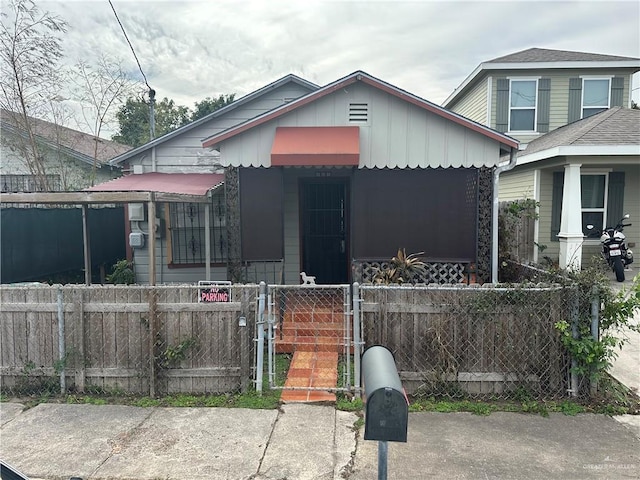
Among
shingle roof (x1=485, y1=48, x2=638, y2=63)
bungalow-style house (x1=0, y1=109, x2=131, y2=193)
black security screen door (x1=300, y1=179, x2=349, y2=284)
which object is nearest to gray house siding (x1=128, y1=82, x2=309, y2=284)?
black security screen door (x1=300, y1=179, x2=349, y2=284)

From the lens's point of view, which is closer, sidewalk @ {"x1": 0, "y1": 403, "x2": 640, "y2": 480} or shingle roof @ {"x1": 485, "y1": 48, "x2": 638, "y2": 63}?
sidewalk @ {"x1": 0, "y1": 403, "x2": 640, "y2": 480}

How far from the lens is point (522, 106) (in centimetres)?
1357

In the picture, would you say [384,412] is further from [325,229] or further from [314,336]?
[325,229]

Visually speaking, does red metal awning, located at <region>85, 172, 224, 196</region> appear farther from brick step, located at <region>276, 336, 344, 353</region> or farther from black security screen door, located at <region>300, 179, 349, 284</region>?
brick step, located at <region>276, 336, 344, 353</region>

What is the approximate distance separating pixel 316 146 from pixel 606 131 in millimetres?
8180

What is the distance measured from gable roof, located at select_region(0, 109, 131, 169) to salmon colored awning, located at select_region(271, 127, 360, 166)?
6.34m

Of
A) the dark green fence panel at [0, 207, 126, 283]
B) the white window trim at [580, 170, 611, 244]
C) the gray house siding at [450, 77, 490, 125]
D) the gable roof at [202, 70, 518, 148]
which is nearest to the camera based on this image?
the gable roof at [202, 70, 518, 148]

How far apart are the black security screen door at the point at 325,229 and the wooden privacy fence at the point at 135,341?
4099 millimetres

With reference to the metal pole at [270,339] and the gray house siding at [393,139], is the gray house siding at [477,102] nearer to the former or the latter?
the gray house siding at [393,139]

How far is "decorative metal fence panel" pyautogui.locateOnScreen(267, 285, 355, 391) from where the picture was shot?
4.58 meters

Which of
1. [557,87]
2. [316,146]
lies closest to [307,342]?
[316,146]

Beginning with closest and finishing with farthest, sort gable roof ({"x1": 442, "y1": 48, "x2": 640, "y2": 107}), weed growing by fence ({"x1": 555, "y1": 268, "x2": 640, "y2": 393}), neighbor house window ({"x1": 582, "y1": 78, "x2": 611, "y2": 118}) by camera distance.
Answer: weed growing by fence ({"x1": 555, "y1": 268, "x2": 640, "y2": 393})
gable roof ({"x1": 442, "y1": 48, "x2": 640, "y2": 107})
neighbor house window ({"x1": 582, "y1": 78, "x2": 611, "y2": 118})

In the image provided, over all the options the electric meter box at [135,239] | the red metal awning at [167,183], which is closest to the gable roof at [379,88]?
the red metal awning at [167,183]

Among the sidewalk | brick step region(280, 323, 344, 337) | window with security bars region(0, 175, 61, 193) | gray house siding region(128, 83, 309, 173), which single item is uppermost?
gray house siding region(128, 83, 309, 173)
